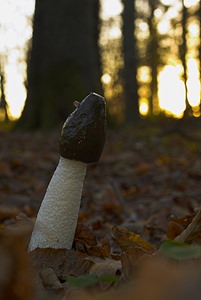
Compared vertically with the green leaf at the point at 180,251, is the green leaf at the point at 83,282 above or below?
below

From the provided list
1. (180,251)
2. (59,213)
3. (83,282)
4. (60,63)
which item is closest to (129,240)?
(59,213)

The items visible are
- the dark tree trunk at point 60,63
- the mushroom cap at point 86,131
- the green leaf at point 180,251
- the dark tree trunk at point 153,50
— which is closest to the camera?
the green leaf at point 180,251

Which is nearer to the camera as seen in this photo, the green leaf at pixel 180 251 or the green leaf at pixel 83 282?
the green leaf at pixel 180 251

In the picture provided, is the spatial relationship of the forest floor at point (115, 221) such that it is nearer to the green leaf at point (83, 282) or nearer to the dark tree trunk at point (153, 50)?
the green leaf at point (83, 282)

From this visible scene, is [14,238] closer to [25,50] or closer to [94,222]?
[94,222]

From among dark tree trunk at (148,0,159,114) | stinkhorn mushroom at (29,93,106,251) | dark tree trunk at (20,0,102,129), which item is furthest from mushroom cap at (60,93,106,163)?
dark tree trunk at (148,0,159,114)

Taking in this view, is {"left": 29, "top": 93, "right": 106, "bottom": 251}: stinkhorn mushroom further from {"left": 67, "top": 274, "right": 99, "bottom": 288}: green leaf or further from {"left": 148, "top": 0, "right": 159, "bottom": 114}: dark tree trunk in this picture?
{"left": 148, "top": 0, "right": 159, "bottom": 114}: dark tree trunk

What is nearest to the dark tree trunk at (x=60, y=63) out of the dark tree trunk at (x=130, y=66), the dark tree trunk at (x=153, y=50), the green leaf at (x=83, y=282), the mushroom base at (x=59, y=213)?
the dark tree trunk at (x=130, y=66)
